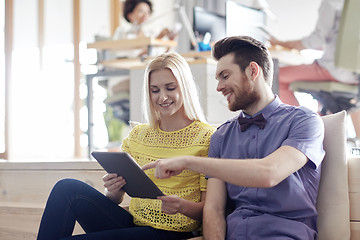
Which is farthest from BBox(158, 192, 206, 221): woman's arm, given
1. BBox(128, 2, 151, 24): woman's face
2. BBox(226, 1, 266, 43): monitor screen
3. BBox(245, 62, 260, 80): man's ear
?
BBox(128, 2, 151, 24): woman's face

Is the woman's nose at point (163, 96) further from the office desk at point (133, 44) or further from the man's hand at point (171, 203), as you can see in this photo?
the office desk at point (133, 44)

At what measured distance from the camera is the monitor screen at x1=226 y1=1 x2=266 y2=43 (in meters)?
3.26

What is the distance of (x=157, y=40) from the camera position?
362 cm

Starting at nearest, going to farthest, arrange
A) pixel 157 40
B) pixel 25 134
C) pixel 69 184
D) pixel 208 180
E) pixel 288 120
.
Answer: pixel 288 120
pixel 208 180
pixel 69 184
pixel 157 40
pixel 25 134

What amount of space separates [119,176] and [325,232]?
62cm

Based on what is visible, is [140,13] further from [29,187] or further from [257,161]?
[257,161]

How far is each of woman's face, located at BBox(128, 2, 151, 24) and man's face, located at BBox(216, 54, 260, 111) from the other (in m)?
2.98

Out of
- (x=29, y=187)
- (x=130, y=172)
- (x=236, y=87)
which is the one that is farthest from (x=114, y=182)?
(x=29, y=187)

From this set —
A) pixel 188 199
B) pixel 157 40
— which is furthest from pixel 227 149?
pixel 157 40

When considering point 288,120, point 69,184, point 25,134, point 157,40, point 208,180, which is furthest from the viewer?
point 25,134

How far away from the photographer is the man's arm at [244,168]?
4.10ft

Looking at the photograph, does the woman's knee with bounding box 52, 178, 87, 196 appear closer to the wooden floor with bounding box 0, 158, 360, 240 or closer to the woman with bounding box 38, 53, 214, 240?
the woman with bounding box 38, 53, 214, 240

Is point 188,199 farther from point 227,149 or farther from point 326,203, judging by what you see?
point 326,203

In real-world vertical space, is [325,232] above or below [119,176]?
below
